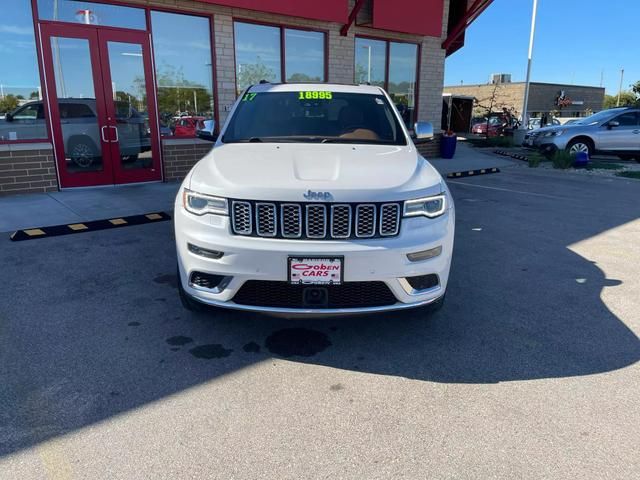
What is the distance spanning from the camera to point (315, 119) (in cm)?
461

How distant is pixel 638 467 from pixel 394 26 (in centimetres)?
1241

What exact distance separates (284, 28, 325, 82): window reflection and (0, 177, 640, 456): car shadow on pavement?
25.7 ft

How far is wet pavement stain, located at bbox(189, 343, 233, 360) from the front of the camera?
325cm

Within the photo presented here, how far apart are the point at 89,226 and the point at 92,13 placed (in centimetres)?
452

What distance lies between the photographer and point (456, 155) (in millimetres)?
16453

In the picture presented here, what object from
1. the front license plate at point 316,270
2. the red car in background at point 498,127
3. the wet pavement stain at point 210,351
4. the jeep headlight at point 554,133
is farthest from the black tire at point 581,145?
the wet pavement stain at point 210,351

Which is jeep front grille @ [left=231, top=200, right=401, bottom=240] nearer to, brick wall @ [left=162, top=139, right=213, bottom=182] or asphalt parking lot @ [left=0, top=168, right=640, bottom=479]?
asphalt parking lot @ [left=0, top=168, right=640, bottom=479]

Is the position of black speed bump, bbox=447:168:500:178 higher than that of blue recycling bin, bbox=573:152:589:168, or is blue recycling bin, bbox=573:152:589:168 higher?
blue recycling bin, bbox=573:152:589:168

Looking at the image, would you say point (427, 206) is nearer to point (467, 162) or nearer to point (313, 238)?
point (313, 238)

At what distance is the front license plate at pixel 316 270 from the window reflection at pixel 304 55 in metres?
9.61

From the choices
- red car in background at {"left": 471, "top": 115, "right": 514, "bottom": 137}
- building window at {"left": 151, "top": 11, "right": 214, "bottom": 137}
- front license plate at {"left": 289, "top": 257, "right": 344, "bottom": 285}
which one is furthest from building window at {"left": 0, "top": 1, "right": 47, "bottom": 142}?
red car in background at {"left": 471, "top": 115, "right": 514, "bottom": 137}

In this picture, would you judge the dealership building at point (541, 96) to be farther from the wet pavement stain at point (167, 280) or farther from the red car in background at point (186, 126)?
the wet pavement stain at point (167, 280)

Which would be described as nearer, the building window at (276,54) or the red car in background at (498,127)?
the building window at (276,54)

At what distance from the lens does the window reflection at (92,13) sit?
8148 millimetres
